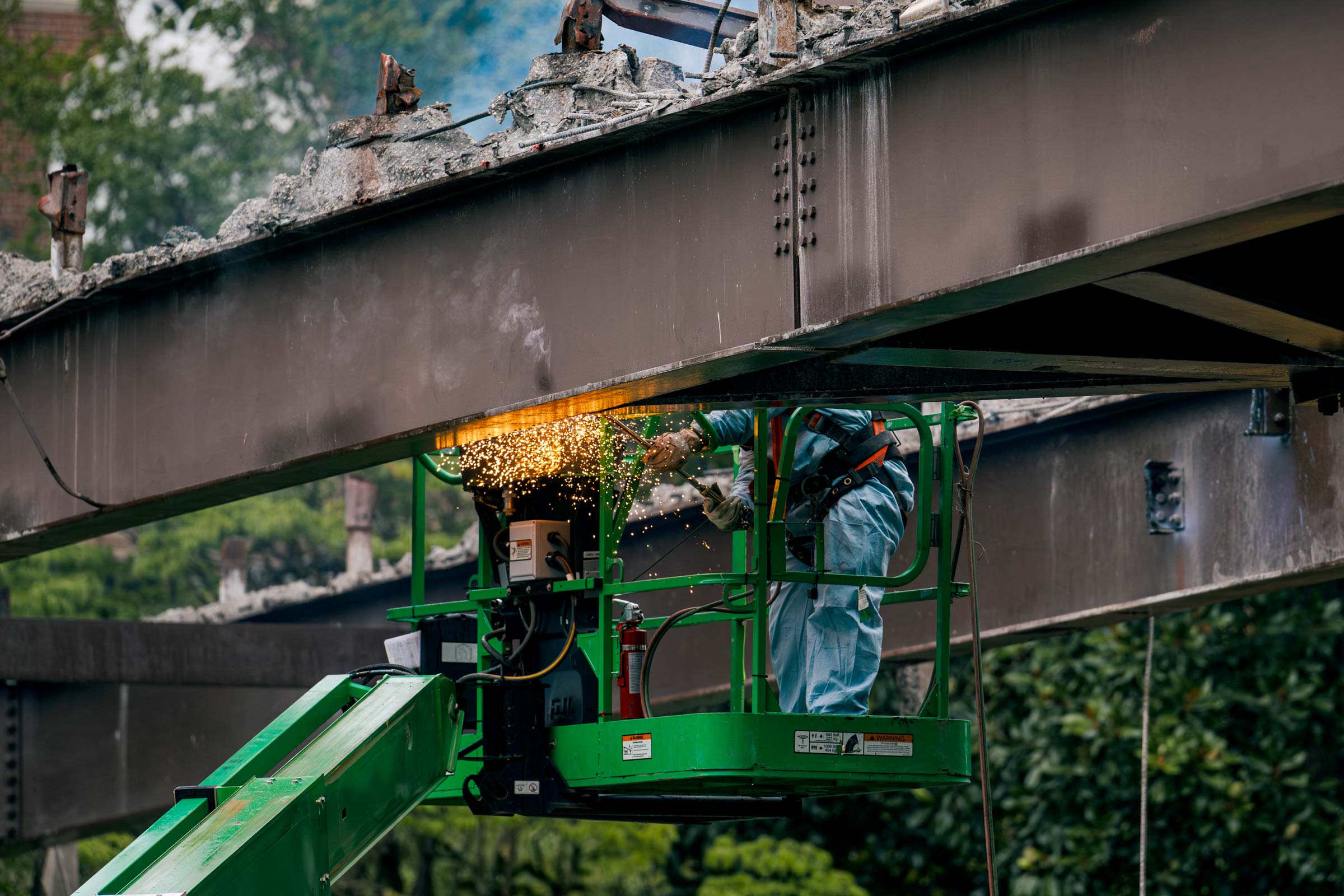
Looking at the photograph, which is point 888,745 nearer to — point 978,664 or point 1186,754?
point 978,664

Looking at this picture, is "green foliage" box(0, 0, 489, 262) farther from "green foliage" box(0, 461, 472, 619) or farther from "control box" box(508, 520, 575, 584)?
"control box" box(508, 520, 575, 584)

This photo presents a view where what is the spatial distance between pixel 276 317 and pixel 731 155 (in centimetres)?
236

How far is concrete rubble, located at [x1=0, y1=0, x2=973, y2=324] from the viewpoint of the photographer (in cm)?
608

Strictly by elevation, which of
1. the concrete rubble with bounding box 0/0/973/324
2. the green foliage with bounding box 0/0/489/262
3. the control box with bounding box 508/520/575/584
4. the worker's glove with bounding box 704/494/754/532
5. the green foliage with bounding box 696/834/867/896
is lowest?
the green foliage with bounding box 696/834/867/896

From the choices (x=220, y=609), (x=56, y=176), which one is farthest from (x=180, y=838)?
(x=220, y=609)

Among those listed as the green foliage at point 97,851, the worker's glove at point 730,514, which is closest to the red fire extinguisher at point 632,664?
the worker's glove at point 730,514

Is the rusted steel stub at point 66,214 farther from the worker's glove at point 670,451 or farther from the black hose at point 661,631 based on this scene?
the black hose at point 661,631

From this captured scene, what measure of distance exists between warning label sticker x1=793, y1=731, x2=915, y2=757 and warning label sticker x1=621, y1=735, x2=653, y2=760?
0.57 m

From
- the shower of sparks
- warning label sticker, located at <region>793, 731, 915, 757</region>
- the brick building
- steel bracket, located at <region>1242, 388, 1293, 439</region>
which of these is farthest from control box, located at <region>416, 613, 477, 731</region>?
the brick building

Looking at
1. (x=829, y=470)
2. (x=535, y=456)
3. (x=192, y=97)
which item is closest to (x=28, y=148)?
(x=192, y=97)

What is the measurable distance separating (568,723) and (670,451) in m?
1.25

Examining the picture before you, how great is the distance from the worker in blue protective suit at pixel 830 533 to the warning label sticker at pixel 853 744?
8.4 inches

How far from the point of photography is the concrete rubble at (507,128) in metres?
6.08

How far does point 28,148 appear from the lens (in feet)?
131
